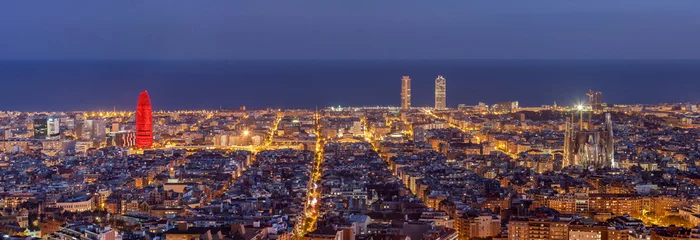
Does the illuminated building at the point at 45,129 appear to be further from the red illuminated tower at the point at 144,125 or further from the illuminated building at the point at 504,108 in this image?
the illuminated building at the point at 504,108

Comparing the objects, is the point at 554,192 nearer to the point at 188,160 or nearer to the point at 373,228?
the point at 373,228

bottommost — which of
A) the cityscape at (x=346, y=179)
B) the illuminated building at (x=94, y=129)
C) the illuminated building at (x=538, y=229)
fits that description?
the illuminated building at (x=538, y=229)

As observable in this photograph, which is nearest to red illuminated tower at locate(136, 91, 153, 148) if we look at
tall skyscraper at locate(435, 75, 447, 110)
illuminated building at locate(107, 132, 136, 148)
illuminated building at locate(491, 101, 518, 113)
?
illuminated building at locate(107, 132, 136, 148)

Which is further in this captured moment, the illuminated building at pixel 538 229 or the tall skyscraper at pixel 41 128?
the tall skyscraper at pixel 41 128

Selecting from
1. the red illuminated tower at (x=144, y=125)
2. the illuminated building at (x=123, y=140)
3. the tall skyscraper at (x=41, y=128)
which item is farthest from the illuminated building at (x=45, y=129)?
the red illuminated tower at (x=144, y=125)

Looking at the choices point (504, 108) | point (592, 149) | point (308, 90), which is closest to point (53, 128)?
point (592, 149)

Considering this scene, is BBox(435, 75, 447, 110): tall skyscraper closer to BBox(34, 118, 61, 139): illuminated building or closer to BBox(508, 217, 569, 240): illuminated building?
BBox(34, 118, 61, 139): illuminated building

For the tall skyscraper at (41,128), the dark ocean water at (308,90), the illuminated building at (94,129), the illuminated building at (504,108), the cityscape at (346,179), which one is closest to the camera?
the cityscape at (346,179)

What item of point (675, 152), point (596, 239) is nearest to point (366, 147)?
point (675, 152)
